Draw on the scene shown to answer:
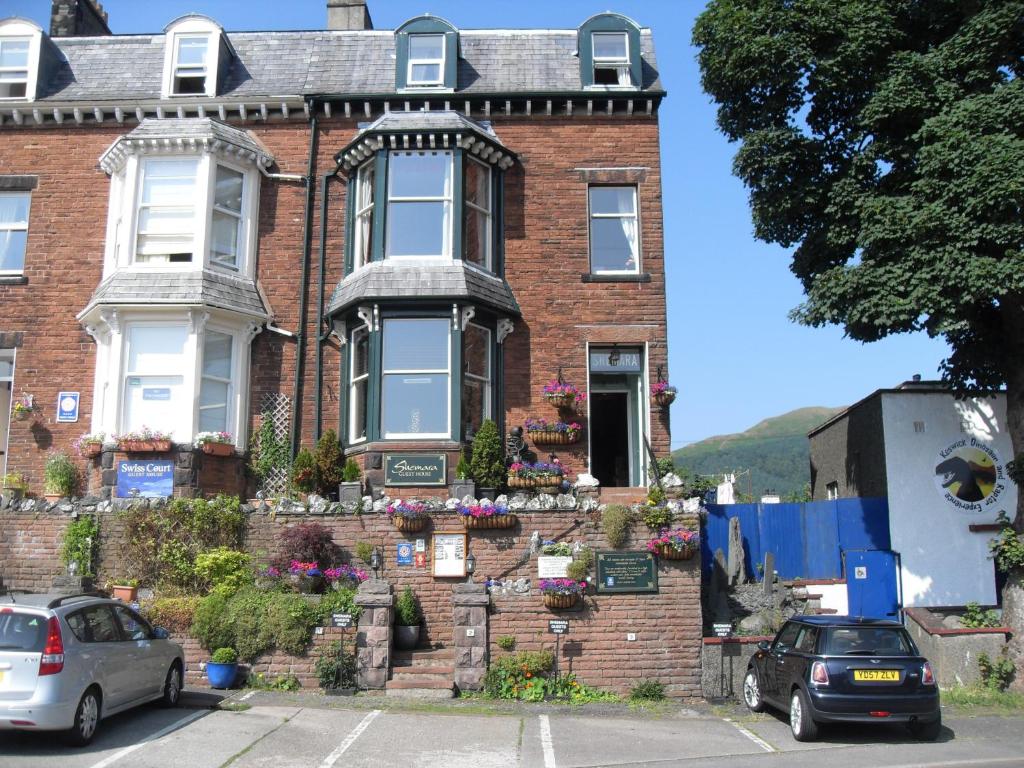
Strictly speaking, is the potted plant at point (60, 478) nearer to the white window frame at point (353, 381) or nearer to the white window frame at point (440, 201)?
the white window frame at point (353, 381)

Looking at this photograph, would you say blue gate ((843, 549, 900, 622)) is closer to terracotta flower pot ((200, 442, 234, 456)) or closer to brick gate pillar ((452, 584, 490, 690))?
brick gate pillar ((452, 584, 490, 690))

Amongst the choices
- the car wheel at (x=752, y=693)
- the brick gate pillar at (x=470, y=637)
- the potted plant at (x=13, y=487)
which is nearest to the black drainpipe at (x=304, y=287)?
the potted plant at (x=13, y=487)

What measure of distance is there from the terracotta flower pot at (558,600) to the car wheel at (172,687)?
522cm

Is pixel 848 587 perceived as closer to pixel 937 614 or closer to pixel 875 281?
pixel 937 614

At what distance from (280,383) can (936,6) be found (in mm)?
13664

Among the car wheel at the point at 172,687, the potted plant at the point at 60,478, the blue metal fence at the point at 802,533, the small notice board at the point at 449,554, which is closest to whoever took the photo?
the car wheel at the point at 172,687

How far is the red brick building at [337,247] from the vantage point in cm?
1730

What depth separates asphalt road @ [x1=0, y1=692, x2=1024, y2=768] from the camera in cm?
955

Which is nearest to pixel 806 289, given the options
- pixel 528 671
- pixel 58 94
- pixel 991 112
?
pixel 991 112

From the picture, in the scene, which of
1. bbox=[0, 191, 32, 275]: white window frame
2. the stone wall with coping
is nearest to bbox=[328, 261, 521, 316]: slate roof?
the stone wall with coping

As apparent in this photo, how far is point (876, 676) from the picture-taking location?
10.7 meters

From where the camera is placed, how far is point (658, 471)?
1680 centimetres

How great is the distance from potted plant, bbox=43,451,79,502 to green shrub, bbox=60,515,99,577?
6.13 feet

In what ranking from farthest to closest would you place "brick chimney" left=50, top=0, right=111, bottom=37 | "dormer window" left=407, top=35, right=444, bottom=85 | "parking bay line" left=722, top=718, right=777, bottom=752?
"brick chimney" left=50, top=0, right=111, bottom=37
"dormer window" left=407, top=35, right=444, bottom=85
"parking bay line" left=722, top=718, right=777, bottom=752
